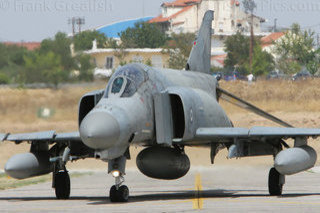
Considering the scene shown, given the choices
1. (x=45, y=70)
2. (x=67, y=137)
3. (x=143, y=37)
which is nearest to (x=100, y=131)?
(x=67, y=137)

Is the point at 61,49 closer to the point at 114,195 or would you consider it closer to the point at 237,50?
the point at 114,195

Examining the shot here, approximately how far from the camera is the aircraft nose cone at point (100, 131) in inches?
634

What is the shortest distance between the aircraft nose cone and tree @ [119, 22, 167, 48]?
49.2 meters

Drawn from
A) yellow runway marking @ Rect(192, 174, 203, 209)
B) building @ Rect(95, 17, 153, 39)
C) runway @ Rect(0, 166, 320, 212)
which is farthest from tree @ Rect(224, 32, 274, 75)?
yellow runway marking @ Rect(192, 174, 203, 209)

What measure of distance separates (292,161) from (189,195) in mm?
3480

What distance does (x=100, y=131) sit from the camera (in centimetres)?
1612

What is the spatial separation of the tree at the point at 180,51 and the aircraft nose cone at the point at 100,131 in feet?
97.5

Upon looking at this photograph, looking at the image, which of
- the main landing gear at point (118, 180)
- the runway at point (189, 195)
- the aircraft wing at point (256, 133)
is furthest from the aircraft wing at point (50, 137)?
the aircraft wing at point (256, 133)

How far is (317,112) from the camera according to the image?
145 feet

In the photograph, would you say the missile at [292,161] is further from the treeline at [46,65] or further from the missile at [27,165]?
the treeline at [46,65]

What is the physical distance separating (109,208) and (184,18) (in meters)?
89.2

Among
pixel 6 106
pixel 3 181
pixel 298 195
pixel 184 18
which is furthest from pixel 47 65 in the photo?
pixel 184 18

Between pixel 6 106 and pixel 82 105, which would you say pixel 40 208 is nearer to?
pixel 82 105

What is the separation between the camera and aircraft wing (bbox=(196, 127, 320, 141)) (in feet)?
60.7
